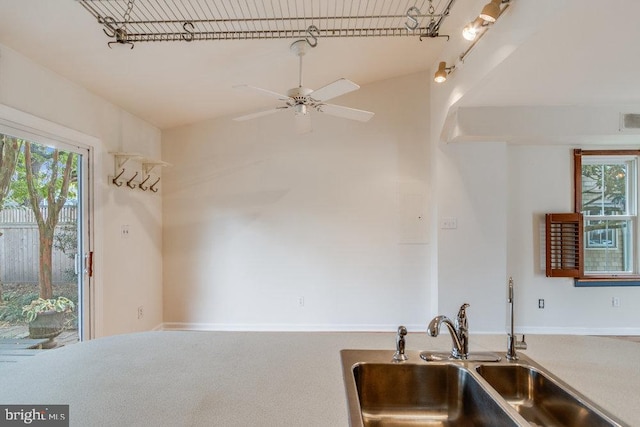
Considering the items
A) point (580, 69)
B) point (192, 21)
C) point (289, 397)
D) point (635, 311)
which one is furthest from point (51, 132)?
point (635, 311)

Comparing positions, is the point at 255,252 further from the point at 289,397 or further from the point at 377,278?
the point at 289,397

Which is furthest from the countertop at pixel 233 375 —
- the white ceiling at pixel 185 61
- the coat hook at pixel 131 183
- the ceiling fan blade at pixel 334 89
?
the coat hook at pixel 131 183

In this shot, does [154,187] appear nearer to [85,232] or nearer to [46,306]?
[85,232]

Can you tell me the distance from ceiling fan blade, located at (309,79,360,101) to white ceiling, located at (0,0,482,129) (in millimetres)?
611

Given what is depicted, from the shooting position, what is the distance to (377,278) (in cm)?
393

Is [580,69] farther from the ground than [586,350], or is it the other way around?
[580,69]

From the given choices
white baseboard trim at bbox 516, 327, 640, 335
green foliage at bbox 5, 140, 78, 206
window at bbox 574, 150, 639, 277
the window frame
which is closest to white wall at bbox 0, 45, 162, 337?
green foliage at bbox 5, 140, 78, 206

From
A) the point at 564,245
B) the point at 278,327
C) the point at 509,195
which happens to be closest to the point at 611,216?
the point at 564,245

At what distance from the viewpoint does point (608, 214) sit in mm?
3820

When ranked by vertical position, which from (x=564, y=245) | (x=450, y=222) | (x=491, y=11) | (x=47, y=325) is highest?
(x=491, y=11)

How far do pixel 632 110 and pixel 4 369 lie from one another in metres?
4.50

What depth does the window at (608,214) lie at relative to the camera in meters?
3.74

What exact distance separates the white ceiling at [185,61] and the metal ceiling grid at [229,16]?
101 millimetres

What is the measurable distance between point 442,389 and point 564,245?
11.3 feet
